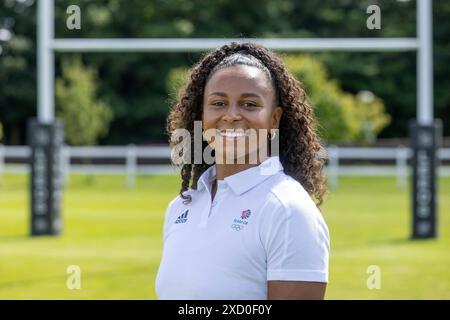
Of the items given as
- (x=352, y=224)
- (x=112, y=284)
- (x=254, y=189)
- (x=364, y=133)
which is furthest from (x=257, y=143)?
(x=364, y=133)

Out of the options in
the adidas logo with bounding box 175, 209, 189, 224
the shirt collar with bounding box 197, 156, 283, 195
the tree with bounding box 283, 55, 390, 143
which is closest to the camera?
the shirt collar with bounding box 197, 156, 283, 195

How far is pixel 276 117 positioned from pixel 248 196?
0.94ft

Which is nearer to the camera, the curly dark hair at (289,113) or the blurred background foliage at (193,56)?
the curly dark hair at (289,113)

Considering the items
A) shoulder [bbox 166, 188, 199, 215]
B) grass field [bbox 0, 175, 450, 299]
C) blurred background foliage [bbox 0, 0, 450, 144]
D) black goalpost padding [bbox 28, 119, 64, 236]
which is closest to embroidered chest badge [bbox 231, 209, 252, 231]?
shoulder [bbox 166, 188, 199, 215]

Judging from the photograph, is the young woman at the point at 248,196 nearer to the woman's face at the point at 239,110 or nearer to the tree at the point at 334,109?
the woman's face at the point at 239,110

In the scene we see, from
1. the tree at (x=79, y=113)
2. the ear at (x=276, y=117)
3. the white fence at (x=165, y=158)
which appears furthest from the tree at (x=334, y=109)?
the ear at (x=276, y=117)

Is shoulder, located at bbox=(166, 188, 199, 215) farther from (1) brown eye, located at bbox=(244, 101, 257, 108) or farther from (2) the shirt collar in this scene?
(1) brown eye, located at bbox=(244, 101, 257, 108)

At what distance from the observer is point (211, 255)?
1.99m

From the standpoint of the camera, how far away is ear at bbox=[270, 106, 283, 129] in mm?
2199

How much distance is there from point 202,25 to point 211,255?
27140 mm

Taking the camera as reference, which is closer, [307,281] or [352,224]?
[307,281]

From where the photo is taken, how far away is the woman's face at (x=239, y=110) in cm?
208

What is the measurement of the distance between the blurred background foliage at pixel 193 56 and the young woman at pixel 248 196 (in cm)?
2184
